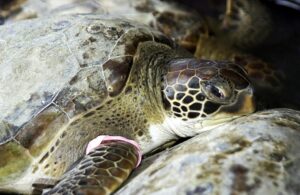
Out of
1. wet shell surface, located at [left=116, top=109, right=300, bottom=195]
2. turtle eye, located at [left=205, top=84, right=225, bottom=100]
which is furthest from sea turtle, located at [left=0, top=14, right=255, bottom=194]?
wet shell surface, located at [left=116, top=109, right=300, bottom=195]

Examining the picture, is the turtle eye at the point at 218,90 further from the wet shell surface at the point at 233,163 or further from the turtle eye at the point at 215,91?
the wet shell surface at the point at 233,163

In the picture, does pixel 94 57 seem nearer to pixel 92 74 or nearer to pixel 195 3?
pixel 92 74

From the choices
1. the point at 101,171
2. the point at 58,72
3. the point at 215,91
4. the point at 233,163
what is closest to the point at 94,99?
the point at 58,72

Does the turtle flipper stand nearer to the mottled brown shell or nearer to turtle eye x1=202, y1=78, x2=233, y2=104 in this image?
the mottled brown shell

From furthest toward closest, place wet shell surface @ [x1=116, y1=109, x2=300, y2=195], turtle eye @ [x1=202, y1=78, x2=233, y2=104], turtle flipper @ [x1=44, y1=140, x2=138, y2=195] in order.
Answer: turtle eye @ [x1=202, y1=78, x2=233, y2=104] → turtle flipper @ [x1=44, y1=140, x2=138, y2=195] → wet shell surface @ [x1=116, y1=109, x2=300, y2=195]

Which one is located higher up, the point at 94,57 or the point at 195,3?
the point at 94,57

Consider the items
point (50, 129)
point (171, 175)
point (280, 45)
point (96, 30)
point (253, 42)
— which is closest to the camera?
point (171, 175)

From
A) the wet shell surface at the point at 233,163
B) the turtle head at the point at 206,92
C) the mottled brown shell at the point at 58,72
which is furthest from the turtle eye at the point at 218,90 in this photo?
the mottled brown shell at the point at 58,72

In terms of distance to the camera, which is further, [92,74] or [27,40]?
[27,40]

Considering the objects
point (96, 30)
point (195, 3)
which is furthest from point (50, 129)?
point (195, 3)

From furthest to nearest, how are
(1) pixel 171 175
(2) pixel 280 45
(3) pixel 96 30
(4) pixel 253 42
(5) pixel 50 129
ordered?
(4) pixel 253 42 → (2) pixel 280 45 → (3) pixel 96 30 → (5) pixel 50 129 → (1) pixel 171 175
